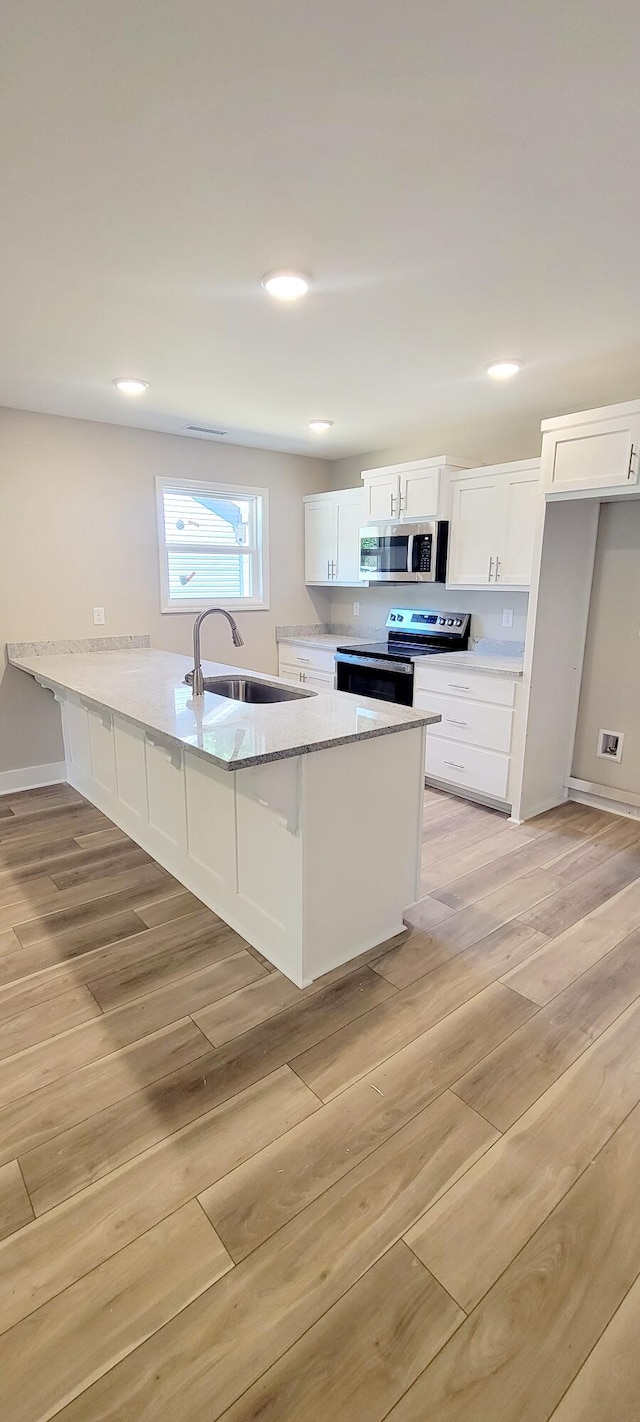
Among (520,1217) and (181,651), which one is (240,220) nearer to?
(520,1217)

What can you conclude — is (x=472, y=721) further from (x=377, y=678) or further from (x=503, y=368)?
(x=503, y=368)

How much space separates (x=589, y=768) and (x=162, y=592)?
122 inches

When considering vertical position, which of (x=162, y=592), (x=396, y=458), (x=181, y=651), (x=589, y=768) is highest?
(x=396, y=458)

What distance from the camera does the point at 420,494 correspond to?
3.93 m

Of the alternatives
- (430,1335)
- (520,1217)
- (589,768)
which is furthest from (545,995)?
(589,768)

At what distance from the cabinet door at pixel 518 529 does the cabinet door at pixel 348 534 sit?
4.28ft

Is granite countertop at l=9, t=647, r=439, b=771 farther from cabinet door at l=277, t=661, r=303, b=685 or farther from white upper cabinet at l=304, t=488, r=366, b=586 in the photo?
white upper cabinet at l=304, t=488, r=366, b=586

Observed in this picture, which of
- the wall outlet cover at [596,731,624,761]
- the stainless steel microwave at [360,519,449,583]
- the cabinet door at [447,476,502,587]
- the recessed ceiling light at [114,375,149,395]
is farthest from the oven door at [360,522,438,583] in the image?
the recessed ceiling light at [114,375,149,395]

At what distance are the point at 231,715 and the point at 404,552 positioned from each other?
2.42 meters

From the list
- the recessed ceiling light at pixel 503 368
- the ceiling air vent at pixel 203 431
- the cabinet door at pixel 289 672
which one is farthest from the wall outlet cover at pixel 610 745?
the ceiling air vent at pixel 203 431

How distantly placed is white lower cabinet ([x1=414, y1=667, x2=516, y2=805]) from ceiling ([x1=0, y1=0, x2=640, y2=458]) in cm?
167

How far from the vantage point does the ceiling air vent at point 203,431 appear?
4.00 metres

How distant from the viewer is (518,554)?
3.45 metres

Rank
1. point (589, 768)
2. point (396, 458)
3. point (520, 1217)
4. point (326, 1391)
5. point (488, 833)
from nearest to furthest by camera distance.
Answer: point (326, 1391), point (520, 1217), point (488, 833), point (589, 768), point (396, 458)
